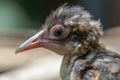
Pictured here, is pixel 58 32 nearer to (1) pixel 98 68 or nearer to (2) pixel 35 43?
(2) pixel 35 43

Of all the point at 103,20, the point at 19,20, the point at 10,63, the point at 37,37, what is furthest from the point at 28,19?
the point at 37,37

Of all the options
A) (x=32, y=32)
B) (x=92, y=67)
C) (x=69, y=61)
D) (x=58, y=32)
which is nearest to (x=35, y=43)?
(x=58, y=32)

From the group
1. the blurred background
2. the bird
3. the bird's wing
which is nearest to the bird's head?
the bird

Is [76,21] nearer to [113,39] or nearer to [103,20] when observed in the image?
[113,39]

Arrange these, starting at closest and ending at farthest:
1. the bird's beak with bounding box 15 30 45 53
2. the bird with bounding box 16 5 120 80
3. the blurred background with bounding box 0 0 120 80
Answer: the bird with bounding box 16 5 120 80 < the bird's beak with bounding box 15 30 45 53 < the blurred background with bounding box 0 0 120 80

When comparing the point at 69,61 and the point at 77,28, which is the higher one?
the point at 77,28

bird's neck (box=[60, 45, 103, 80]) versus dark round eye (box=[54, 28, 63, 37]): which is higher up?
dark round eye (box=[54, 28, 63, 37])

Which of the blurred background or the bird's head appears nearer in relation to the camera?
the bird's head

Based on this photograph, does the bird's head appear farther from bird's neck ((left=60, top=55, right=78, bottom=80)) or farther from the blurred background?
the blurred background
